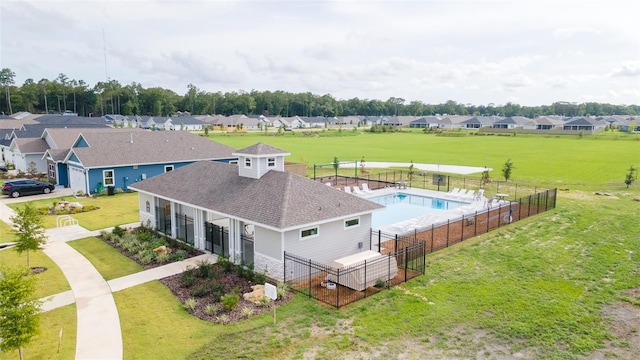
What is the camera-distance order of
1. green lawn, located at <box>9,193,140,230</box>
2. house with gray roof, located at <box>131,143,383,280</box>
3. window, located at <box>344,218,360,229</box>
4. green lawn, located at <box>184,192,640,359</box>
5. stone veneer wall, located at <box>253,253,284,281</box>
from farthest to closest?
green lawn, located at <box>9,193,140,230</box> < window, located at <box>344,218,360,229</box> < house with gray roof, located at <box>131,143,383,280</box> < stone veneer wall, located at <box>253,253,284,281</box> < green lawn, located at <box>184,192,640,359</box>

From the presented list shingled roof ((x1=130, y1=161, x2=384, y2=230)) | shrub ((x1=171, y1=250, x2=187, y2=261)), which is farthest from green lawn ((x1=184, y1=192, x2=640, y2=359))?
shrub ((x1=171, y1=250, x2=187, y2=261))

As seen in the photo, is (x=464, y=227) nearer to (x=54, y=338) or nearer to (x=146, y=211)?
(x=146, y=211)

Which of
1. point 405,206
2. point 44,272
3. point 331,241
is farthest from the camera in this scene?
point 405,206

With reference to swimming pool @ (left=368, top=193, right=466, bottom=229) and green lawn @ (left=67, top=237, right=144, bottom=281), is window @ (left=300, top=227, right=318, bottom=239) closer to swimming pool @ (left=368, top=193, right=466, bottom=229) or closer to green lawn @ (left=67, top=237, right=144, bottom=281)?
green lawn @ (left=67, top=237, right=144, bottom=281)

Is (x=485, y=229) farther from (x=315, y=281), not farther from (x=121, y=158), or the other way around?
(x=121, y=158)

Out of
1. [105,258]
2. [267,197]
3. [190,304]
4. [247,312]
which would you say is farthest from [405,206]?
[190,304]

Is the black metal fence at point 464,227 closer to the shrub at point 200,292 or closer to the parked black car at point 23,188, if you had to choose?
the shrub at point 200,292

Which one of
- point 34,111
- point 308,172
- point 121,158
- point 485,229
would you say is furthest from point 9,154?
point 34,111
